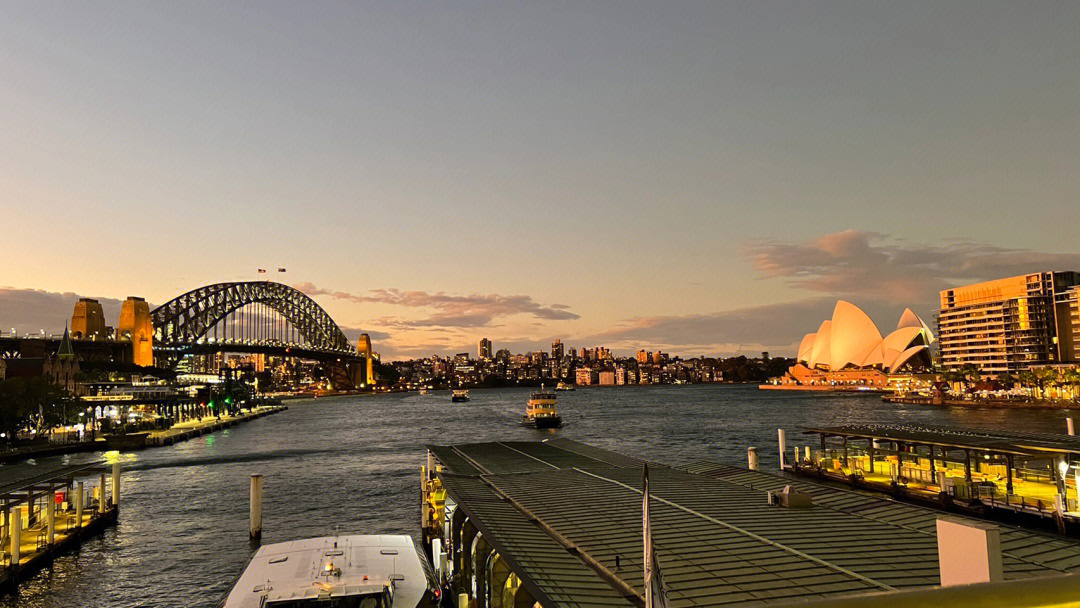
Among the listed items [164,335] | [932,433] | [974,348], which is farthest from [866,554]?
[974,348]

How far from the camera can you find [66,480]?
2975 cm

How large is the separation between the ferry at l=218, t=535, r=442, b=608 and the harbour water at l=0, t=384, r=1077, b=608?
7.26 meters

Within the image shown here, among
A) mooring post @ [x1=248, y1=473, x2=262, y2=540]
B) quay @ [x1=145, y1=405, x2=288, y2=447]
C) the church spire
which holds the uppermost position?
the church spire

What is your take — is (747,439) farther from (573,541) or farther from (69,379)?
(69,379)

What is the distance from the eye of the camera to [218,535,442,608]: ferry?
13742 millimetres

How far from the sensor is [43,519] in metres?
28.0

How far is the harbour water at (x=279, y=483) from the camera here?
24.4 m

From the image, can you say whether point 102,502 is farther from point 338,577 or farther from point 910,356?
point 910,356

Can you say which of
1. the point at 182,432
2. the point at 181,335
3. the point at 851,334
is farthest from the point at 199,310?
the point at 851,334

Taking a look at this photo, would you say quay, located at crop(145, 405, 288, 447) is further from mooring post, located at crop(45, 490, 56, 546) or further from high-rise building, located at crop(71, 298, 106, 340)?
mooring post, located at crop(45, 490, 56, 546)

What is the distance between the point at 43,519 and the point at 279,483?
18703mm

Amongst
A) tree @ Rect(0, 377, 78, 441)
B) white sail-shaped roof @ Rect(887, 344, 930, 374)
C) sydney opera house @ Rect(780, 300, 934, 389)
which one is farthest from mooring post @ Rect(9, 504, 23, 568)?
white sail-shaped roof @ Rect(887, 344, 930, 374)

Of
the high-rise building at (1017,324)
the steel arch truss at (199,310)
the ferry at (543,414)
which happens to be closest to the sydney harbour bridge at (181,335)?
the steel arch truss at (199,310)

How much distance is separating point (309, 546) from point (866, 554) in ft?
38.7
